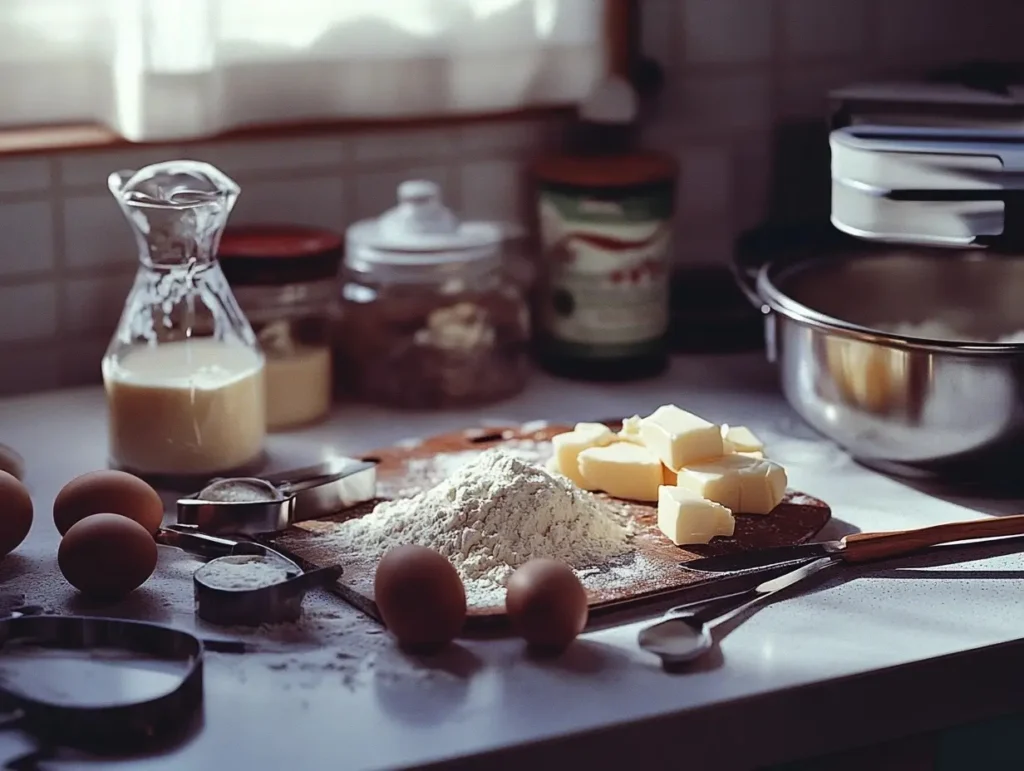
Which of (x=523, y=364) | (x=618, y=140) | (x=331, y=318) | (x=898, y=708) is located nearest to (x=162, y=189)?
(x=331, y=318)

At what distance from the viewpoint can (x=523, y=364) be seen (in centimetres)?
147

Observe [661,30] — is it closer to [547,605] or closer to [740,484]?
[740,484]

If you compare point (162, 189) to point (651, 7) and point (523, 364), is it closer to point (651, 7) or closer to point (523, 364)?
point (523, 364)

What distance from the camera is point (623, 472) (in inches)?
45.6

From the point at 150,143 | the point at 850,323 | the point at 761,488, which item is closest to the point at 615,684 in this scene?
the point at 761,488

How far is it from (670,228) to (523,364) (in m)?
0.19

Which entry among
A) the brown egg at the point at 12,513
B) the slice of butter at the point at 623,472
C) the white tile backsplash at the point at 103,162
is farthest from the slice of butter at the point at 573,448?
the white tile backsplash at the point at 103,162

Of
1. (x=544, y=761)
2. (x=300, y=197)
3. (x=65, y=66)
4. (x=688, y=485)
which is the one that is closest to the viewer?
(x=544, y=761)

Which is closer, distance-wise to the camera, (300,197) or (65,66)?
(65,66)

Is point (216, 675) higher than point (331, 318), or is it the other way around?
point (331, 318)

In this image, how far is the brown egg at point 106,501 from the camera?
1055 mm

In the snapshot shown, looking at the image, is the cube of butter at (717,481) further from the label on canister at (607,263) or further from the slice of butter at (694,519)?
the label on canister at (607,263)

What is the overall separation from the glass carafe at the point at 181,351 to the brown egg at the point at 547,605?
376 mm

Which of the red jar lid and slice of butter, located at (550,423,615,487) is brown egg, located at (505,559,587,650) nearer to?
slice of butter, located at (550,423,615,487)
